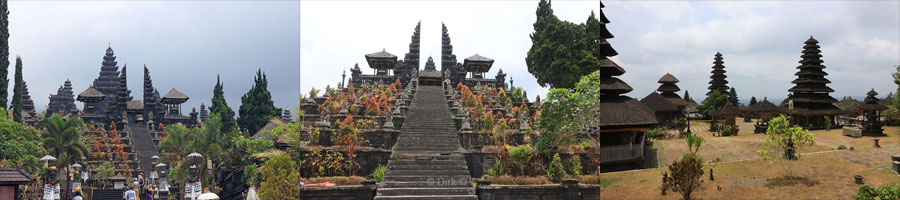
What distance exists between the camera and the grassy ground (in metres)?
7.66

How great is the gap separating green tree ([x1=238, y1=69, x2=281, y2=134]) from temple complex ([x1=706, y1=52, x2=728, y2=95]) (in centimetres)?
1980

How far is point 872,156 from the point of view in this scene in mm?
8578

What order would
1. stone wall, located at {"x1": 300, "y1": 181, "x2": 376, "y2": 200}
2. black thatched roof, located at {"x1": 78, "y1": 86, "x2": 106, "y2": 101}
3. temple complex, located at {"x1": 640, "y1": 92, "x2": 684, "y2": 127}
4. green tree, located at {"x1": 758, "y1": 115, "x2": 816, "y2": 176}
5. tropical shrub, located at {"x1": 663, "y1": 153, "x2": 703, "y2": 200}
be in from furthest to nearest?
black thatched roof, located at {"x1": 78, "y1": 86, "x2": 106, "y2": 101} < temple complex, located at {"x1": 640, "y1": 92, "x2": 684, "y2": 127} < stone wall, located at {"x1": 300, "y1": 181, "x2": 376, "y2": 200} < green tree, located at {"x1": 758, "y1": 115, "x2": 816, "y2": 176} < tropical shrub, located at {"x1": 663, "y1": 153, "x2": 703, "y2": 200}

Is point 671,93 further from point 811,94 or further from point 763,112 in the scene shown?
point 811,94

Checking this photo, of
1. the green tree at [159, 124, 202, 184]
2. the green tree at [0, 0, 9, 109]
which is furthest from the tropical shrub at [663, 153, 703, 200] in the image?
the green tree at [0, 0, 9, 109]

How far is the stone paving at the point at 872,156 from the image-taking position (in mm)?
8383

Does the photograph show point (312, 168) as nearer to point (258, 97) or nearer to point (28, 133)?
point (258, 97)

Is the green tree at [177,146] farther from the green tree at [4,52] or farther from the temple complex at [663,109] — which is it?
the temple complex at [663,109]

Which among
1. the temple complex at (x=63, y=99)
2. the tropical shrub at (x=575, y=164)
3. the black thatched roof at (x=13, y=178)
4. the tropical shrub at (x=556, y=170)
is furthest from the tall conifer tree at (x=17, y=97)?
the tropical shrub at (x=575, y=164)

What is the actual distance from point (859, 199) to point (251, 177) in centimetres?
1537

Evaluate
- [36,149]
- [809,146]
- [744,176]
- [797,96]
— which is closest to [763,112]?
[797,96]

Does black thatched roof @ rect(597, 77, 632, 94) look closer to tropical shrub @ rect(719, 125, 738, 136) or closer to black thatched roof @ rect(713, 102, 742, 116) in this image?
tropical shrub @ rect(719, 125, 738, 136)

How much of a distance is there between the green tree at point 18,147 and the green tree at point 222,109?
7292 millimetres

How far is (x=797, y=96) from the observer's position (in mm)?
9758
